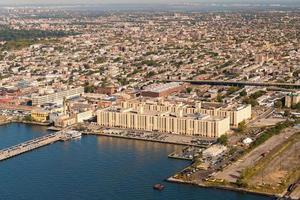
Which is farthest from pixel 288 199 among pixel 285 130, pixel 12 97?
pixel 12 97

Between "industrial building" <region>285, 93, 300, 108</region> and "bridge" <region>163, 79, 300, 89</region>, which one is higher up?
"industrial building" <region>285, 93, 300, 108</region>

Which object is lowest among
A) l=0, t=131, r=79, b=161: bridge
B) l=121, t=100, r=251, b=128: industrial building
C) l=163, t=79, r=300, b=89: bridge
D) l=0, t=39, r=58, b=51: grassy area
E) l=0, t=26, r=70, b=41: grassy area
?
l=0, t=26, r=70, b=41: grassy area

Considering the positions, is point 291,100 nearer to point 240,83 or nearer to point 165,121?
point 240,83

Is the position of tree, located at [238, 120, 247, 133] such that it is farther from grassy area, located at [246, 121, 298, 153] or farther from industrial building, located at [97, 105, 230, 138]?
grassy area, located at [246, 121, 298, 153]

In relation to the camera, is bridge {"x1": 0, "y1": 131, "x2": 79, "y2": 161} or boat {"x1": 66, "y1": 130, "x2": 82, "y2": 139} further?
boat {"x1": 66, "y1": 130, "x2": 82, "y2": 139}

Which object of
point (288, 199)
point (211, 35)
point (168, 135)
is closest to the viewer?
point (288, 199)

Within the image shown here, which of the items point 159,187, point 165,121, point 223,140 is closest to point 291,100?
point 165,121

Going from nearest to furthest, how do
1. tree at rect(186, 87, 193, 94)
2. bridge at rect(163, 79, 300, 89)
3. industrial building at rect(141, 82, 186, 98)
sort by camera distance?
1. industrial building at rect(141, 82, 186, 98)
2. tree at rect(186, 87, 193, 94)
3. bridge at rect(163, 79, 300, 89)

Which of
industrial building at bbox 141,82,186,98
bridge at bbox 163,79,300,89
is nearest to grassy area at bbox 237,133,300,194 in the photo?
industrial building at bbox 141,82,186,98

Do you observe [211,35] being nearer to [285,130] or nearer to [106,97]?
[106,97]
